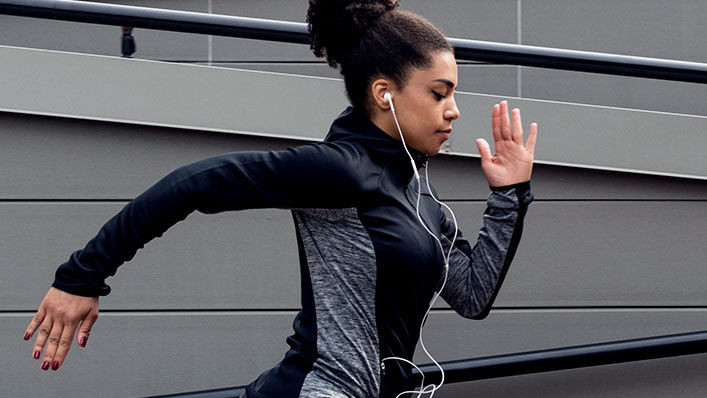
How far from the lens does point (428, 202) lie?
1.63m

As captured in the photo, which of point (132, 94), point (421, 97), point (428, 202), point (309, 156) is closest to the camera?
point (309, 156)

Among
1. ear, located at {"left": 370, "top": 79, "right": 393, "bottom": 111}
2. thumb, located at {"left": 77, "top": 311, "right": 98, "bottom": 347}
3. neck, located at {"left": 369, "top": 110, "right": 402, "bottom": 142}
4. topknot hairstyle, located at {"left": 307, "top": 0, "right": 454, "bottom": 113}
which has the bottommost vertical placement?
thumb, located at {"left": 77, "top": 311, "right": 98, "bottom": 347}

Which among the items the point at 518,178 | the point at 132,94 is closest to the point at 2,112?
the point at 132,94

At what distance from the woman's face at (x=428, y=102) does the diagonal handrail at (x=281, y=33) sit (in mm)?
1118

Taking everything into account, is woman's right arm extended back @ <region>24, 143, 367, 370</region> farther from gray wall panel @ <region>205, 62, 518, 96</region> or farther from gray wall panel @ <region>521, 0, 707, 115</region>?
gray wall panel @ <region>521, 0, 707, 115</region>

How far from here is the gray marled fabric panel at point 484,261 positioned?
156 centimetres

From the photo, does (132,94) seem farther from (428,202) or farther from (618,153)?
(618,153)

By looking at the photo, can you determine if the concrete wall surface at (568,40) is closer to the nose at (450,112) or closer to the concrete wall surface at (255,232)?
the concrete wall surface at (255,232)

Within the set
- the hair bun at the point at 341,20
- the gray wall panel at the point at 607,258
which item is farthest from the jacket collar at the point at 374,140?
the gray wall panel at the point at 607,258

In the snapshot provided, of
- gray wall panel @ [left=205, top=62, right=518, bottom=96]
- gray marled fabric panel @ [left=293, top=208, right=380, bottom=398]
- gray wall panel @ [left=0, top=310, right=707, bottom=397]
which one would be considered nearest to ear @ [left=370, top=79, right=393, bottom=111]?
gray marled fabric panel @ [left=293, top=208, right=380, bottom=398]

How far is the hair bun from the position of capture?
1493 mm

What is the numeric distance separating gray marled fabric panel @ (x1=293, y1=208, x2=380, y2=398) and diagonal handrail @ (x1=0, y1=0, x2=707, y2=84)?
129cm

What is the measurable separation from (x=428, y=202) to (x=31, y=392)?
1941 mm

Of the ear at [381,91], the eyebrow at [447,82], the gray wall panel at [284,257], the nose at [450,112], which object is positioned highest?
the eyebrow at [447,82]
